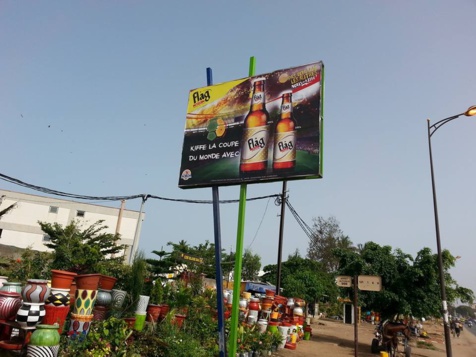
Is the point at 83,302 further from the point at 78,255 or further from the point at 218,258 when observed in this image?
the point at 78,255

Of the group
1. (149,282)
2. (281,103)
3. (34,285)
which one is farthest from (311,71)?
(149,282)

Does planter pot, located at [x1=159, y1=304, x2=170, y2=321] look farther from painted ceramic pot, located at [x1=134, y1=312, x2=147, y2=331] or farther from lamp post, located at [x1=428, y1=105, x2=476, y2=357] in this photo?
lamp post, located at [x1=428, y1=105, x2=476, y2=357]

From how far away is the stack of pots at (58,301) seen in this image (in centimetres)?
654

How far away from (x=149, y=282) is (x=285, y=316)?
7.43 m

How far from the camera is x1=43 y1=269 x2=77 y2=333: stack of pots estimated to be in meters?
6.54

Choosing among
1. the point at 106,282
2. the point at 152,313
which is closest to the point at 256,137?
the point at 106,282

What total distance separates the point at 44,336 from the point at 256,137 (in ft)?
16.6

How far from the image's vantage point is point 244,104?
25.8 ft

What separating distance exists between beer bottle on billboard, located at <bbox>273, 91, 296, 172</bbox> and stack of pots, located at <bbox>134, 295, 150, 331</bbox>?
15.6 ft

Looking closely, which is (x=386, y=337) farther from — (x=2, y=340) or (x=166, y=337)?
(x=2, y=340)

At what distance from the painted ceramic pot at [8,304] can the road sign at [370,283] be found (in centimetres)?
773

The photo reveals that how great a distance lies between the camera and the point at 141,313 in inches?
347

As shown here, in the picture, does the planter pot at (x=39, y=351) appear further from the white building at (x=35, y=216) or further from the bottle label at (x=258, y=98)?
the white building at (x=35, y=216)

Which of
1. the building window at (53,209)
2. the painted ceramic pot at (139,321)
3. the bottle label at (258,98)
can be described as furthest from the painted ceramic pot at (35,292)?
the building window at (53,209)
